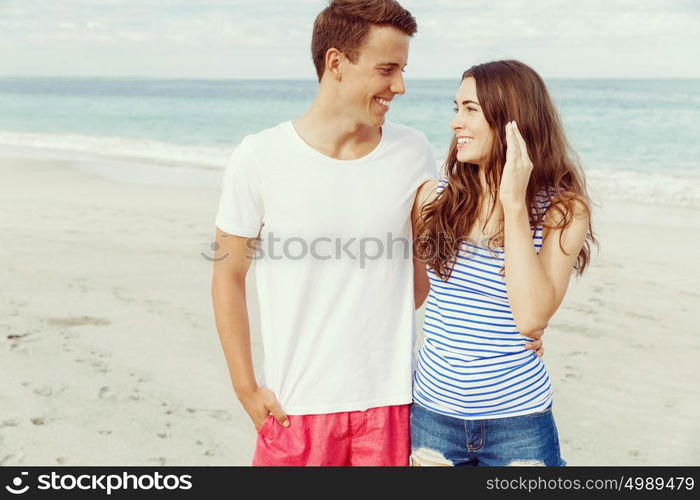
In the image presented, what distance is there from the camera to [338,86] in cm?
280

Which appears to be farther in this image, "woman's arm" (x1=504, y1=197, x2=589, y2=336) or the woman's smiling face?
the woman's smiling face

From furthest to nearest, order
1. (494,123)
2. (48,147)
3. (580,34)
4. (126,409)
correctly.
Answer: (580,34)
(48,147)
(126,409)
(494,123)

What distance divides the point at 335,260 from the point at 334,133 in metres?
0.45

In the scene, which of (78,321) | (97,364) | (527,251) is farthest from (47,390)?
(527,251)

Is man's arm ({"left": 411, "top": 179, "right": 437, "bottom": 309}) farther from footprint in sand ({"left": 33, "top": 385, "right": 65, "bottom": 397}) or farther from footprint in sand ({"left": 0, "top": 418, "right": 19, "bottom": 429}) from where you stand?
footprint in sand ({"left": 33, "top": 385, "right": 65, "bottom": 397})

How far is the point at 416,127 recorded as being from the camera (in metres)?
33.2

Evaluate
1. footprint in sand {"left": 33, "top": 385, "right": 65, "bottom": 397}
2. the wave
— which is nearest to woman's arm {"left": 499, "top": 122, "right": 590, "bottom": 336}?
footprint in sand {"left": 33, "top": 385, "right": 65, "bottom": 397}

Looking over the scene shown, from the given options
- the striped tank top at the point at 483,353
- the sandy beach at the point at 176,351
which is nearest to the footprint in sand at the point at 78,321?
the sandy beach at the point at 176,351

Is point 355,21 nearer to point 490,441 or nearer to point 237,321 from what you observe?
point 237,321

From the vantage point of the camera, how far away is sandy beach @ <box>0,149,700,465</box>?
15.3 feet

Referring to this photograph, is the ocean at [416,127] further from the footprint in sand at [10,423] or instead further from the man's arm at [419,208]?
the footprint in sand at [10,423]
